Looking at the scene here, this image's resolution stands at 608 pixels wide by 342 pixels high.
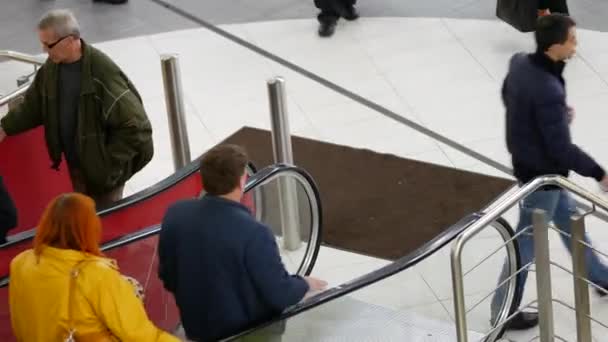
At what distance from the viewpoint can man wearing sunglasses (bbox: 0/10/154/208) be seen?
5.96 metres

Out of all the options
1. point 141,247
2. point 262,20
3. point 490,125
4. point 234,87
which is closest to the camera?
point 141,247

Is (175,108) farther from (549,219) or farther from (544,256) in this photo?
(544,256)

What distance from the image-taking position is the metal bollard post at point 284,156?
22.2 feet

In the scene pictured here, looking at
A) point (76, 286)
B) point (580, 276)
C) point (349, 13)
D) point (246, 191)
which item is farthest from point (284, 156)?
point (349, 13)

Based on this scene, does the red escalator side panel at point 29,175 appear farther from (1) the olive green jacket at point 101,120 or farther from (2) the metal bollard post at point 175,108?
(2) the metal bollard post at point 175,108

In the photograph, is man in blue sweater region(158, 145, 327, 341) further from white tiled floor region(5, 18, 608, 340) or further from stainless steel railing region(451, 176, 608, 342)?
white tiled floor region(5, 18, 608, 340)

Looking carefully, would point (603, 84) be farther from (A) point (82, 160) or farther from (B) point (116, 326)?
(B) point (116, 326)

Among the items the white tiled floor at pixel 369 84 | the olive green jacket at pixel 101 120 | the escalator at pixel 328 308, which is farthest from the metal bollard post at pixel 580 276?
the olive green jacket at pixel 101 120

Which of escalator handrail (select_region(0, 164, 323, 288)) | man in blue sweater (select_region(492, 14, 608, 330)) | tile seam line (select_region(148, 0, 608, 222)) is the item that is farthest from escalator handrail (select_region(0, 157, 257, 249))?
tile seam line (select_region(148, 0, 608, 222))

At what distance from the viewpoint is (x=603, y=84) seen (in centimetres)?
885

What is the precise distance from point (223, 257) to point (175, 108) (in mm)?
2594

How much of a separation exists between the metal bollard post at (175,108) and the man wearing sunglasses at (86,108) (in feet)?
2.84

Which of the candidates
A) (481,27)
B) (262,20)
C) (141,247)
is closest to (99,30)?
(262,20)

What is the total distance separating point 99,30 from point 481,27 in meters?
3.28
